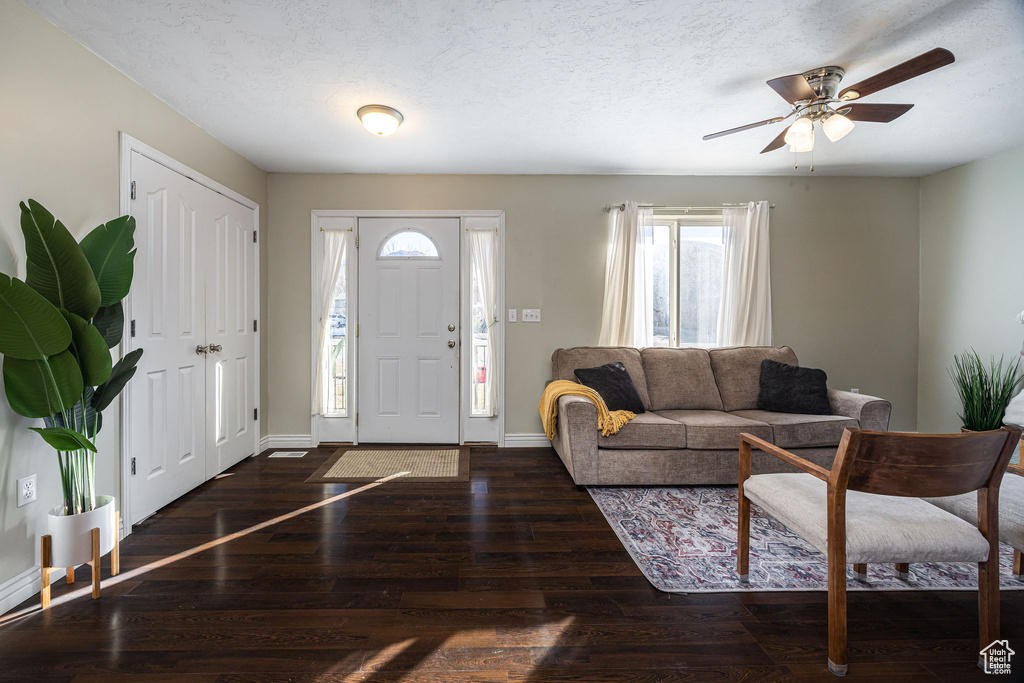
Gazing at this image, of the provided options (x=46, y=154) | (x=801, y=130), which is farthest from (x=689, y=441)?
(x=46, y=154)

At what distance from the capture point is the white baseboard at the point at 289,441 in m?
4.10

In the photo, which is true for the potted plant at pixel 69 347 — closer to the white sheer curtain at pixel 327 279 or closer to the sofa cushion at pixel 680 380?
the white sheer curtain at pixel 327 279

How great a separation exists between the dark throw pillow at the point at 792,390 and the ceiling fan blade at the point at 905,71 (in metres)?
2.02

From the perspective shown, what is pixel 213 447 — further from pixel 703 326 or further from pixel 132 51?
pixel 703 326

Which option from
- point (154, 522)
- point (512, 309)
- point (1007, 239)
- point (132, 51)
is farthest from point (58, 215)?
point (1007, 239)

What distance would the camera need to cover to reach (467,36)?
214cm

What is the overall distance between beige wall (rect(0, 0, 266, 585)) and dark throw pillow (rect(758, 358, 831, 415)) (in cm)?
426

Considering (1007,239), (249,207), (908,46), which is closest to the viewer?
(908,46)

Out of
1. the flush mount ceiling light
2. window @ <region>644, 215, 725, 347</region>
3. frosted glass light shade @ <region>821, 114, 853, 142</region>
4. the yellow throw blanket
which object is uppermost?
the flush mount ceiling light

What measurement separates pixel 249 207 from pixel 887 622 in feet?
15.1

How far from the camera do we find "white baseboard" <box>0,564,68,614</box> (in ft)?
5.79

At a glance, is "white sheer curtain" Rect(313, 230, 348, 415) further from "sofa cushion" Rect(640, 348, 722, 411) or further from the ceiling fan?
the ceiling fan

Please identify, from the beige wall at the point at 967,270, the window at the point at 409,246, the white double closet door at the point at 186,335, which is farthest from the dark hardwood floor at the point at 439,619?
the beige wall at the point at 967,270

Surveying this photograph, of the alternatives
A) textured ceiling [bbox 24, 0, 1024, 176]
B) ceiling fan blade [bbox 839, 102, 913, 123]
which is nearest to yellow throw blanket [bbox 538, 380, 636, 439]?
textured ceiling [bbox 24, 0, 1024, 176]
